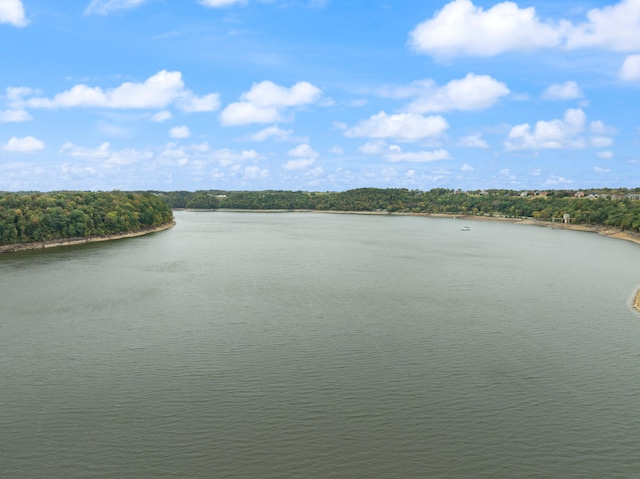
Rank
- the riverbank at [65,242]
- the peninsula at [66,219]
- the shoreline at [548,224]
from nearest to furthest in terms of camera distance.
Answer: the riverbank at [65,242] → the peninsula at [66,219] → the shoreline at [548,224]

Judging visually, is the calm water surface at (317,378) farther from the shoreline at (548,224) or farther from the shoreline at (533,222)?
the shoreline at (533,222)

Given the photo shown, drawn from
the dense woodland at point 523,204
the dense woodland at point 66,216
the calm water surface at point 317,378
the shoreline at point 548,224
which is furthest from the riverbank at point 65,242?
the dense woodland at point 523,204

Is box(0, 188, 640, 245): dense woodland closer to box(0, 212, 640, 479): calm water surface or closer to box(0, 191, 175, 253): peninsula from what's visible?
box(0, 191, 175, 253): peninsula

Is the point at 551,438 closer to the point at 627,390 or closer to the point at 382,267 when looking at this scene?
the point at 627,390

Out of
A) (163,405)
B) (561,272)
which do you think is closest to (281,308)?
(163,405)

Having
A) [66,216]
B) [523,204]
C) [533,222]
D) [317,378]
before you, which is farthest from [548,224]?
[317,378]

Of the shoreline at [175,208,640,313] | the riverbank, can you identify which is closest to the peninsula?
the riverbank

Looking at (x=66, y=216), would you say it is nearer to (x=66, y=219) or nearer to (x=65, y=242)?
(x=66, y=219)
